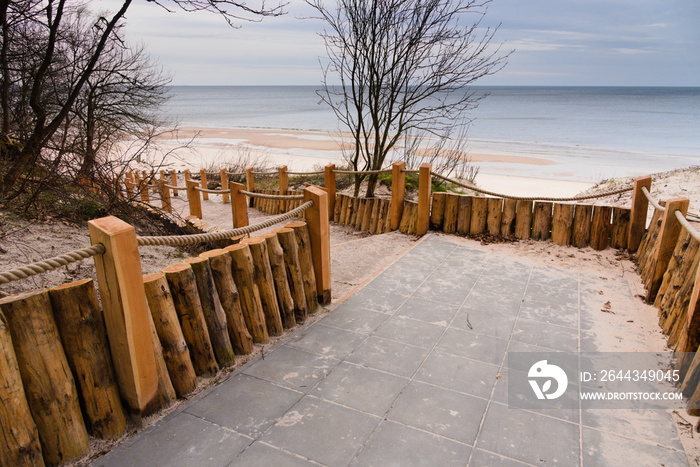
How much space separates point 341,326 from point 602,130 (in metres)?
35.9

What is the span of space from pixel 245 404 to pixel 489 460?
4.81 ft

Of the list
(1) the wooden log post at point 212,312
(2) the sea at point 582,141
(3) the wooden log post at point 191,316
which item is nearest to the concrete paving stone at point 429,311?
(1) the wooden log post at point 212,312

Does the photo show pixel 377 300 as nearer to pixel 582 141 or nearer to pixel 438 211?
pixel 438 211

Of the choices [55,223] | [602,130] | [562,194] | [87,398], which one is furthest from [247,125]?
[87,398]

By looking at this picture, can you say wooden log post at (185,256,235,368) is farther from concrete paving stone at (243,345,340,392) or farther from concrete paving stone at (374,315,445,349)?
concrete paving stone at (374,315,445,349)

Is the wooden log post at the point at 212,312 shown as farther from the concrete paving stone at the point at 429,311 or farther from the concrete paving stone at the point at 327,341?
the concrete paving stone at the point at 429,311

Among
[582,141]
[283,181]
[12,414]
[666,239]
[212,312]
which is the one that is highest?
[582,141]

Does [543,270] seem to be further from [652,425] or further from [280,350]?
[280,350]

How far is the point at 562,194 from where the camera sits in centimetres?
1352

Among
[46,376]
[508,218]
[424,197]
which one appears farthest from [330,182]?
[46,376]

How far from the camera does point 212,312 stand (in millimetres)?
2959

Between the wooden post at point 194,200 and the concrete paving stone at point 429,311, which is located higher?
the wooden post at point 194,200

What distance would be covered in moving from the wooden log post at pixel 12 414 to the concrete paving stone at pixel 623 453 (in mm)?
2781

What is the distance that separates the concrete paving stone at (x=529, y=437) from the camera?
2328 mm
